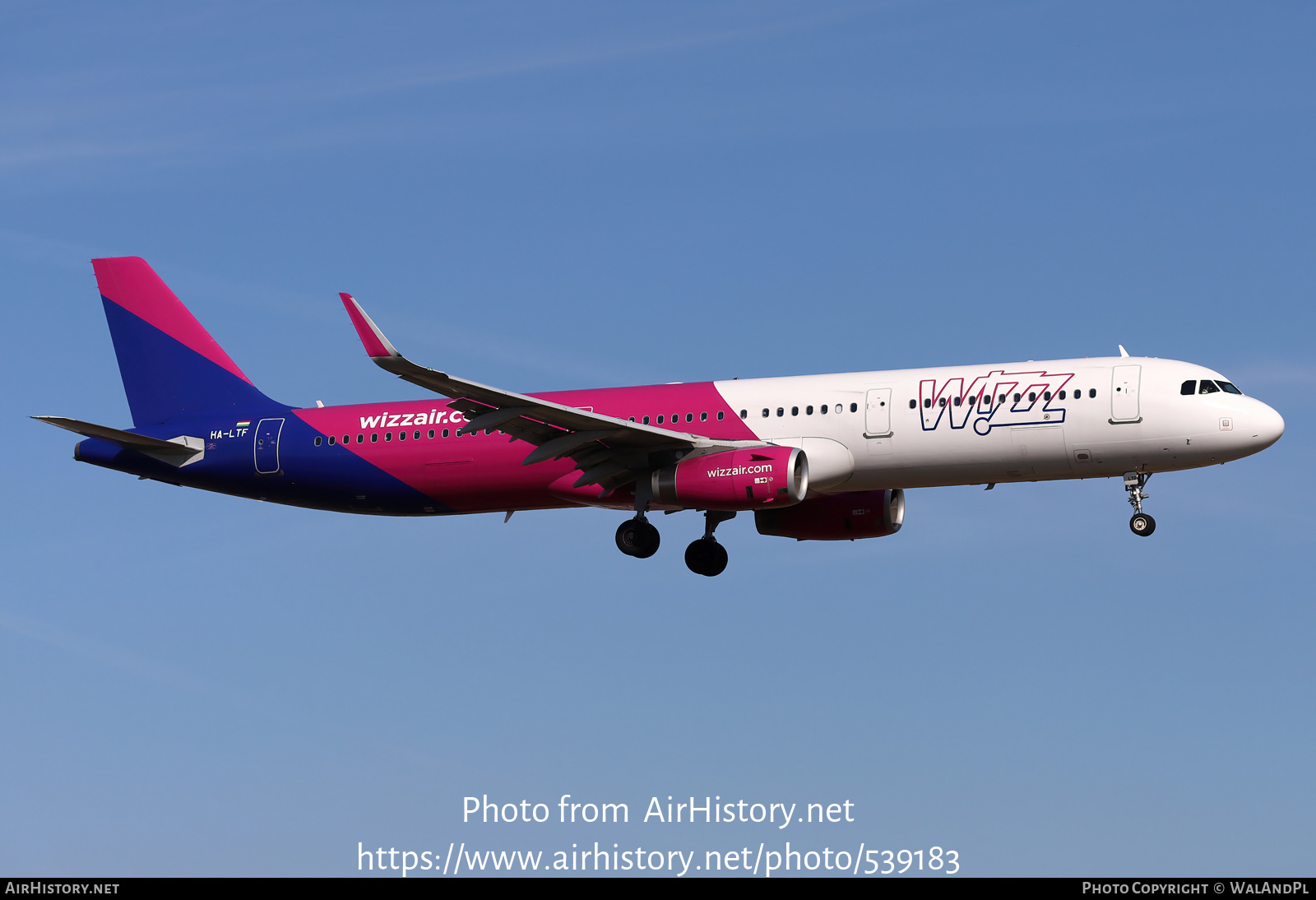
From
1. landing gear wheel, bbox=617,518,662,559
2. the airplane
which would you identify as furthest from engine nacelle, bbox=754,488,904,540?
landing gear wheel, bbox=617,518,662,559

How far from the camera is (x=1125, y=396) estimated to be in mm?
38438

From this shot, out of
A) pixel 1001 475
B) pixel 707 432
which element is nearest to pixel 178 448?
pixel 707 432

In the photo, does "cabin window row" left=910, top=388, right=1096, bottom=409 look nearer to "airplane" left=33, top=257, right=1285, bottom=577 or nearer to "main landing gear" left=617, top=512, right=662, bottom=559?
"airplane" left=33, top=257, right=1285, bottom=577

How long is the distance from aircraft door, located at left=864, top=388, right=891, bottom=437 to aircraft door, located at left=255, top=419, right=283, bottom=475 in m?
16.0

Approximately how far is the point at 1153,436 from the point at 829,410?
24.3 ft

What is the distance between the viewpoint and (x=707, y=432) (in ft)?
136

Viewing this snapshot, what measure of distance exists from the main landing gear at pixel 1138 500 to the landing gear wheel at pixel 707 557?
10955 millimetres

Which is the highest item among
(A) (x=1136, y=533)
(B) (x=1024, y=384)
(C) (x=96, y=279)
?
(C) (x=96, y=279)

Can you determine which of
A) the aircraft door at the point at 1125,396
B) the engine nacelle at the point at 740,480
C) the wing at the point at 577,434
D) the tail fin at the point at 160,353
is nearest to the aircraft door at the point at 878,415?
the engine nacelle at the point at 740,480

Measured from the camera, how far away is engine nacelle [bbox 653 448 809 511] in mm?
39125

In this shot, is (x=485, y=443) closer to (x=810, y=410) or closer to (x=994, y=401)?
(x=810, y=410)

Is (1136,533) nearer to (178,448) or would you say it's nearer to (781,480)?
(781,480)

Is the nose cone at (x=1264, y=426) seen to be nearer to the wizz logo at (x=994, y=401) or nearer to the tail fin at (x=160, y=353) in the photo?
the wizz logo at (x=994, y=401)

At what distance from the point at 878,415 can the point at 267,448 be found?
1654 cm
